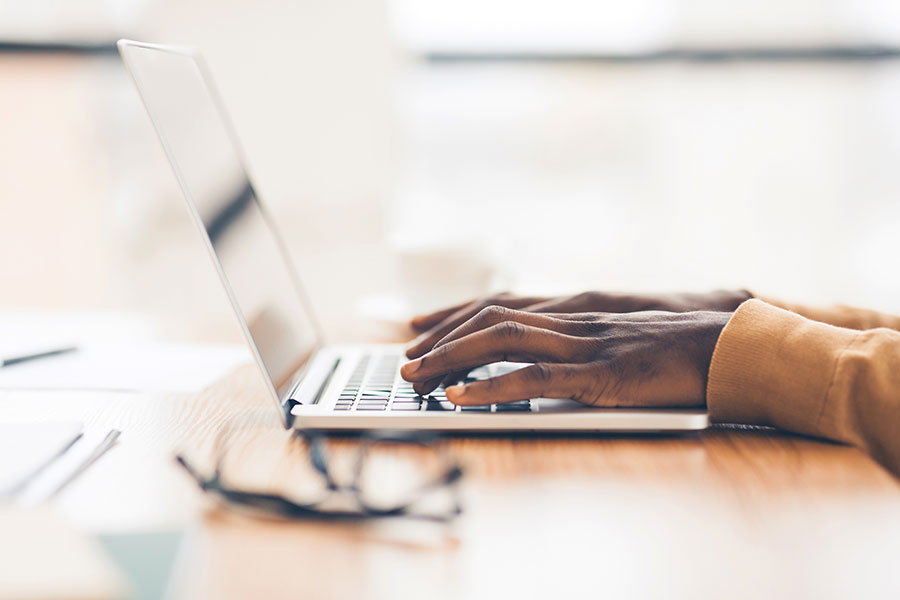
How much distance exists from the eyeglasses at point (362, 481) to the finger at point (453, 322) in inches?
4.9

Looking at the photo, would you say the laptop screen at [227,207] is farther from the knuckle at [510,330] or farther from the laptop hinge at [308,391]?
the knuckle at [510,330]

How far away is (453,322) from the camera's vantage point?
2.60 ft

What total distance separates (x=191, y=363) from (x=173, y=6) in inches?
76.2

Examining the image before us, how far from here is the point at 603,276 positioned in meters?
2.54

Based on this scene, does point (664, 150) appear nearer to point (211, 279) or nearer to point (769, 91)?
point (769, 91)

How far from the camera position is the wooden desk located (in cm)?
41

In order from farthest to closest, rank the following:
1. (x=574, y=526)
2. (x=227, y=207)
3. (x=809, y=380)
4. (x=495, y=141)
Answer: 1. (x=495, y=141)
2. (x=227, y=207)
3. (x=809, y=380)
4. (x=574, y=526)

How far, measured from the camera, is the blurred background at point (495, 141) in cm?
241

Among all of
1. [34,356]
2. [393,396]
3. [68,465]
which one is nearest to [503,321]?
[393,396]

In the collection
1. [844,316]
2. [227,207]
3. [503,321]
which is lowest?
[844,316]

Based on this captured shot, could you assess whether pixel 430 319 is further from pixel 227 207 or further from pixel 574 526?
pixel 574 526

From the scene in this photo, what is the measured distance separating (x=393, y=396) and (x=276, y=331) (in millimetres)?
173

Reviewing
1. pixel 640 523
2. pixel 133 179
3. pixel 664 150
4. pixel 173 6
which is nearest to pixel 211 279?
pixel 133 179

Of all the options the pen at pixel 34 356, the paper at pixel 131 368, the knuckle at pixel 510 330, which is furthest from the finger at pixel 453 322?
the pen at pixel 34 356
